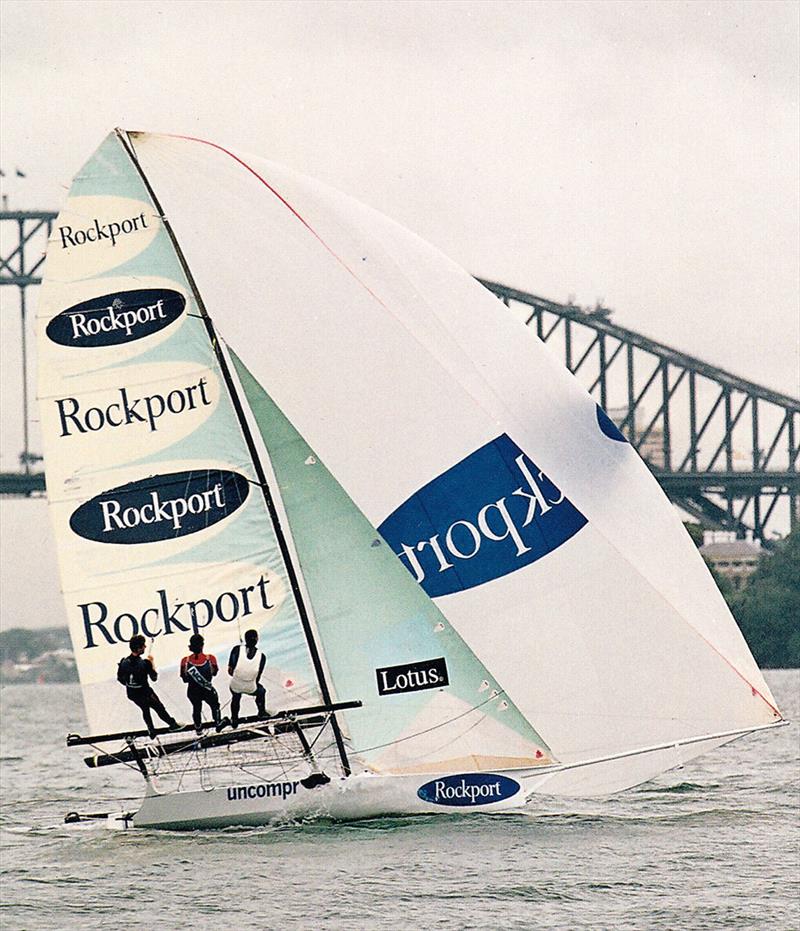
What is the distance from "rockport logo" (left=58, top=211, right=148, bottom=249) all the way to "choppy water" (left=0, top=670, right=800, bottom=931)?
→ 3.95m

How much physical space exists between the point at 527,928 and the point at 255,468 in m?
4.00

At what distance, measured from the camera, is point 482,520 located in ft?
44.4

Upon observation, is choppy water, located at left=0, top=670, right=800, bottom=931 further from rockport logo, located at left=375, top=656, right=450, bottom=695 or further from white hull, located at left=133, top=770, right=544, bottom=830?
rockport logo, located at left=375, top=656, right=450, bottom=695

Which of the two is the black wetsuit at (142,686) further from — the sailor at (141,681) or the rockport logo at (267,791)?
the rockport logo at (267,791)

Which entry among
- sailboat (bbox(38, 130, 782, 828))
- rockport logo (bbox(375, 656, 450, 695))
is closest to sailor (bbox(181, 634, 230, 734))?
sailboat (bbox(38, 130, 782, 828))

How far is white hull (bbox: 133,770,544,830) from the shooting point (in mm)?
13109

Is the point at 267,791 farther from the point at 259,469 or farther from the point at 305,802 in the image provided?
the point at 259,469

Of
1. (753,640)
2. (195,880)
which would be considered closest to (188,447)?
(195,880)

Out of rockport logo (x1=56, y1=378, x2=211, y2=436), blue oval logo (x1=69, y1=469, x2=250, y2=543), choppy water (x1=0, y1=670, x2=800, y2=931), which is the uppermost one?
rockport logo (x1=56, y1=378, x2=211, y2=436)

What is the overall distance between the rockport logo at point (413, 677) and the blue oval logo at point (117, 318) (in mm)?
2728

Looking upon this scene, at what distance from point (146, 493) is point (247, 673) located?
4.43 feet

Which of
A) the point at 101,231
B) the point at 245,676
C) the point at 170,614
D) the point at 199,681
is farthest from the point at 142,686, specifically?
the point at 101,231

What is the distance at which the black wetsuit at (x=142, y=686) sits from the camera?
1320 centimetres

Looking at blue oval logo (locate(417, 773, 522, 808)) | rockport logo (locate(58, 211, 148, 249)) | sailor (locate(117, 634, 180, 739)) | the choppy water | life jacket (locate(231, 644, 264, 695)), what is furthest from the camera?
rockport logo (locate(58, 211, 148, 249))
